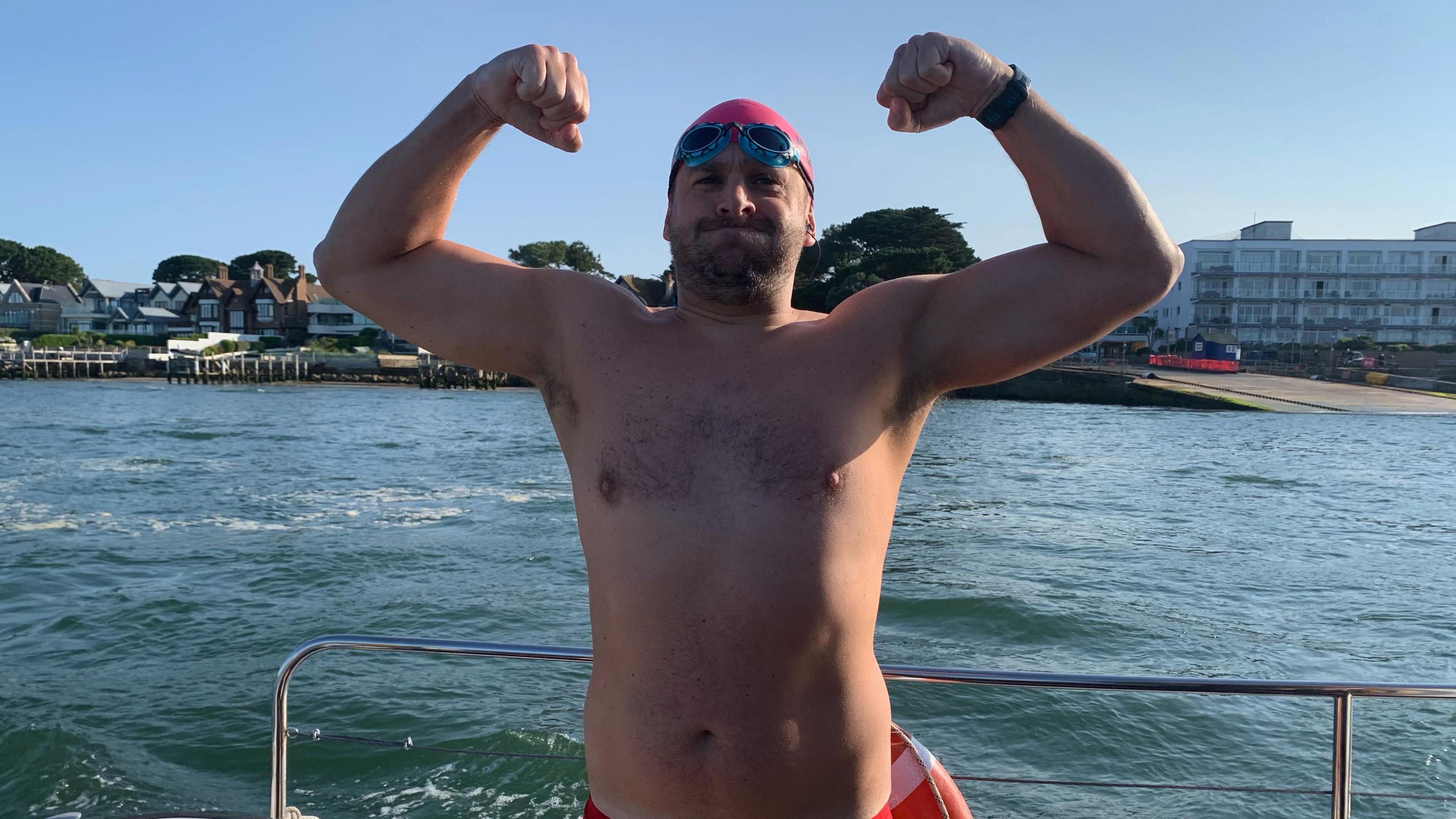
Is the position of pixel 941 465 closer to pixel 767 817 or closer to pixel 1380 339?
pixel 767 817

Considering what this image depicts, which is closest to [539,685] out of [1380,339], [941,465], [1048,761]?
[1048,761]

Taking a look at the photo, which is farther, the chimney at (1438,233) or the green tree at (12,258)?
the green tree at (12,258)

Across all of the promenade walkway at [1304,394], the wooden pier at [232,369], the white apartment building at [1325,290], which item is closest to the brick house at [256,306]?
the wooden pier at [232,369]

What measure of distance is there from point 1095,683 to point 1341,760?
2.39 ft

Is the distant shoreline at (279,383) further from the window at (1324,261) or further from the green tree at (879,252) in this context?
the window at (1324,261)

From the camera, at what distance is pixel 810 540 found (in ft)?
6.61

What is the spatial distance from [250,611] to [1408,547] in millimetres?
22154

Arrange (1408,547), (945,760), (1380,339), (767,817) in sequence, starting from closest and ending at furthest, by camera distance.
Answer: (767,817) < (945,760) < (1408,547) < (1380,339)

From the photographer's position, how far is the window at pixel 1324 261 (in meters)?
91.4

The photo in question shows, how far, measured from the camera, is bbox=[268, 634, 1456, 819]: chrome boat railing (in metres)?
2.64

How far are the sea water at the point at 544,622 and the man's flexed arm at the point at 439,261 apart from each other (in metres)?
3.96

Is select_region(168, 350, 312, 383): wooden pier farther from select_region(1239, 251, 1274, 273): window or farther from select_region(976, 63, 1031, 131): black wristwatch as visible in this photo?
select_region(976, 63, 1031, 131): black wristwatch

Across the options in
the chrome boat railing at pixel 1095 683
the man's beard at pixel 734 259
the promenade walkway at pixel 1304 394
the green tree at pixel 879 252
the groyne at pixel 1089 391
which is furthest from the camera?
the green tree at pixel 879 252

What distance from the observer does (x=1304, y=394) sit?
58938 mm
